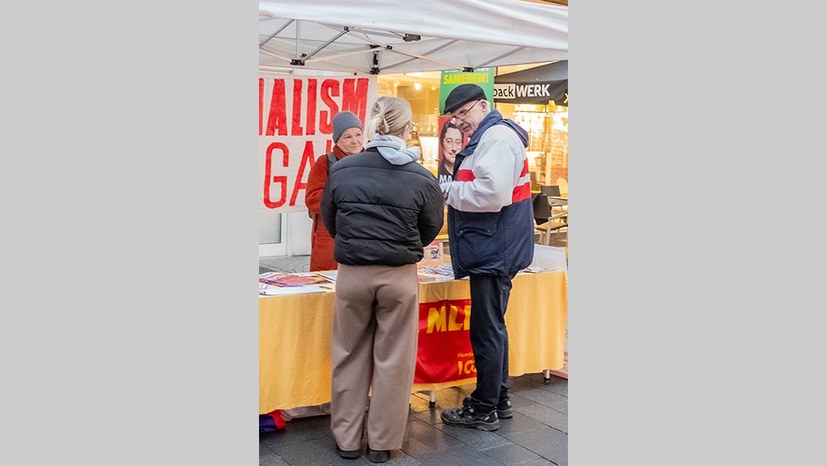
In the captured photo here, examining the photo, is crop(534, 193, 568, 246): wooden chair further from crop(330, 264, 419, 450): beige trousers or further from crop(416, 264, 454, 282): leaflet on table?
crop(330, 264, 419, 450): beige trousers

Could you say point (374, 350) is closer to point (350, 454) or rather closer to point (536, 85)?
point (350, 454)

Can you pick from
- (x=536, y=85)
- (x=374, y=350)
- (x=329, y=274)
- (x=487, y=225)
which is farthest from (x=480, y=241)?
(x=536, y=85)

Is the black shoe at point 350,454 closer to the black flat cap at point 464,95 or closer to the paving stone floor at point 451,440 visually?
the paving stone floor at point 451,440

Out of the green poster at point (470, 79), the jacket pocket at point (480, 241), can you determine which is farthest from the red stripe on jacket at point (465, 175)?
the green poster at point (470, 79)

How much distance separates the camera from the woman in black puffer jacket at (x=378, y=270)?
12.8ft

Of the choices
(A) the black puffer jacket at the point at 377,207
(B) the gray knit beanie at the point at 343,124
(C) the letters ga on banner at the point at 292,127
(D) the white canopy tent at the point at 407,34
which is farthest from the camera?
(C) the letters ga on banner at the point at 292,127

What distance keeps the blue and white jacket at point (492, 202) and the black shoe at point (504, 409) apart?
2.68 feet

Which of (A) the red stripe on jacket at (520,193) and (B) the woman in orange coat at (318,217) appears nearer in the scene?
(A) the red stripe on jacket at (520,193)

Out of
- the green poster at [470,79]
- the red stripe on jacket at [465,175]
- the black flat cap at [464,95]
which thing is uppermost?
the green poster at [470,79]

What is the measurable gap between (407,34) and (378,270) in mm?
1354

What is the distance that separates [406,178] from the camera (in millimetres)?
3928

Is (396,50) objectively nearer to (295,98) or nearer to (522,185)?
(295,98)

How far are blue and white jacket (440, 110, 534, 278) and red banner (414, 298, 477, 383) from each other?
383mm

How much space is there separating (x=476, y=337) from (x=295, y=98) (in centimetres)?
234
